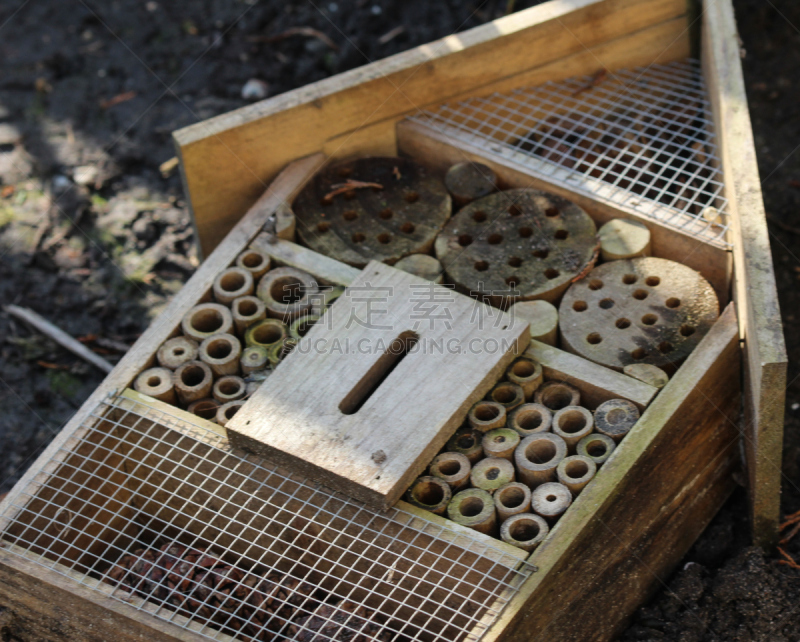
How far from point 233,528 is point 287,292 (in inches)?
33.9

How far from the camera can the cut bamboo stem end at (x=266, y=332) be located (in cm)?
354

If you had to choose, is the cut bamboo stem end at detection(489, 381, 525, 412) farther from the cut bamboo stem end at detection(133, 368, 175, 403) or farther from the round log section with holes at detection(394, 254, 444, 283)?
the cut bamboo stem end at detection(133, 368, 175, 403)

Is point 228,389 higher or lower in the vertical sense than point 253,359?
lower

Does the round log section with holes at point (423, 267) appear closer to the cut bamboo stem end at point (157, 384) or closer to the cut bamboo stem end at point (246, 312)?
the cut bamboo stem end at point (246, 312)

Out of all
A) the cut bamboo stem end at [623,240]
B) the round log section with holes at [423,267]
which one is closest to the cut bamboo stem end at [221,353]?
the round log section with holes at [423,267]

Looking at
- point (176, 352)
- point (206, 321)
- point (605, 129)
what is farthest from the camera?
point (605, 129)

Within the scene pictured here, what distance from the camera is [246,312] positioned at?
3615 mm

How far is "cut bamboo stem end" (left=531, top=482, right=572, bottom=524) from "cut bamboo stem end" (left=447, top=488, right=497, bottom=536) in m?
0.13

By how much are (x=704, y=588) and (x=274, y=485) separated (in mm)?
1474

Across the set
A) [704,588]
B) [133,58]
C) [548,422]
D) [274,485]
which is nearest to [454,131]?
[548,422]

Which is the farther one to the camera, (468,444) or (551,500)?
(468,444)

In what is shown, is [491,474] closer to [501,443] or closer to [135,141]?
[501,443]

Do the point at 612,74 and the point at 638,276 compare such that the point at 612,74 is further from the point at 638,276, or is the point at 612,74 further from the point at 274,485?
the point at 274,485

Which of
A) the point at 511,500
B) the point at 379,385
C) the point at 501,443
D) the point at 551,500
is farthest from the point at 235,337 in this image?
the point at 551,500
